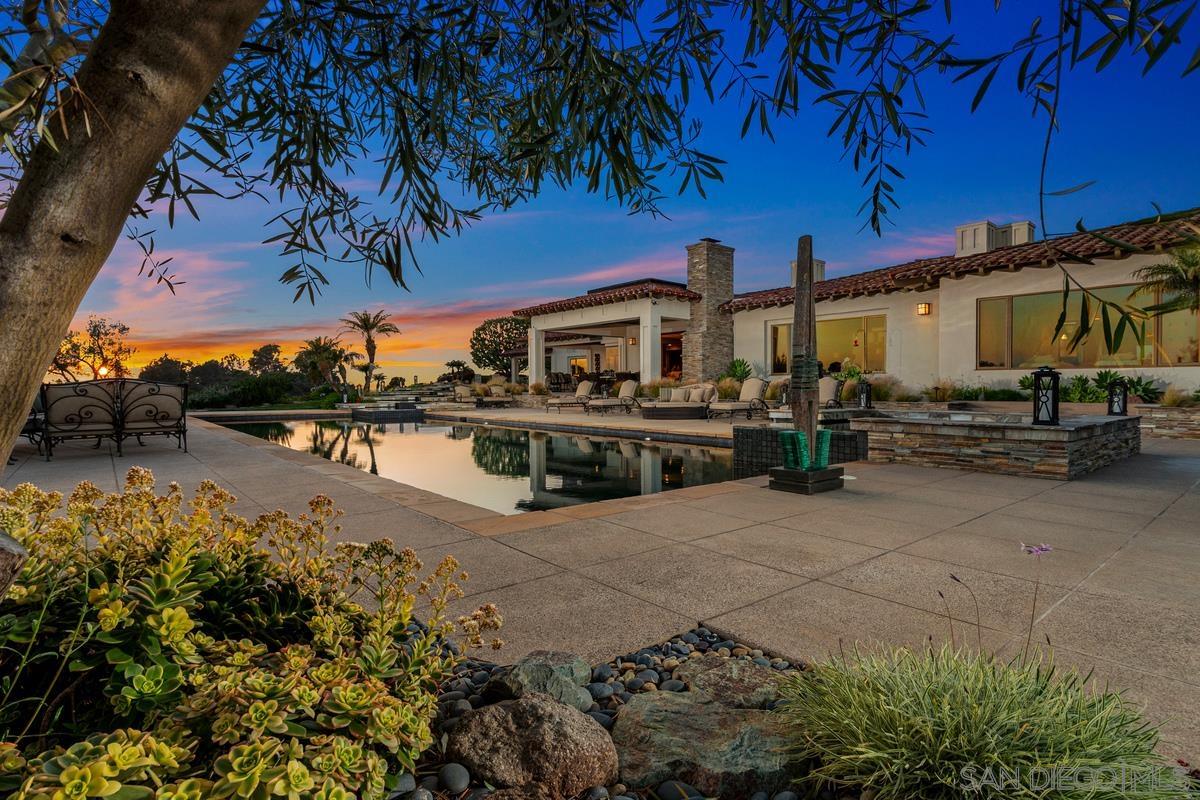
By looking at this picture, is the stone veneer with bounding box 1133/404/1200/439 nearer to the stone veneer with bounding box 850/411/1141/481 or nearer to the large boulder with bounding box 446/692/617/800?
the stone veneer with bounding box 850/411/1141/481

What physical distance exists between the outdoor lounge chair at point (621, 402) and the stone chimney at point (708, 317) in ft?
7.85

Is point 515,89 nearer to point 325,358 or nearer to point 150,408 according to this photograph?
point 150,408

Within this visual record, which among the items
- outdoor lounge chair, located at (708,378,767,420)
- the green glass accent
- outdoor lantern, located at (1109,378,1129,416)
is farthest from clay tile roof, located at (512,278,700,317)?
the green glass accent

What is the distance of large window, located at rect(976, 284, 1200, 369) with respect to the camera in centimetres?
1222

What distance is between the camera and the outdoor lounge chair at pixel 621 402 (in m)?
17.6

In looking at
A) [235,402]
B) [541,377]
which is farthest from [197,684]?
[235,402]

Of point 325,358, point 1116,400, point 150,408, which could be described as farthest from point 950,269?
point 325,358

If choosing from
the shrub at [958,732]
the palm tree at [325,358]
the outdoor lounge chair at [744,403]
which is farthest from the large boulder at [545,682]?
the palm tree at [325,358]

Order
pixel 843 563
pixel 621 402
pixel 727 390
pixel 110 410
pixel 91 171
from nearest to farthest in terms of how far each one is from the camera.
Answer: pixel 91 171
pixel 843 563
pixel 110 410
pixel 727 390
pixel 621 402

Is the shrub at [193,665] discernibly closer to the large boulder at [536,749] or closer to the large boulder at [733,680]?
the large boulder at [536,749]

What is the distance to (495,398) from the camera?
77.6ft

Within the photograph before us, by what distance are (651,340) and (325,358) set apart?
2143 cm

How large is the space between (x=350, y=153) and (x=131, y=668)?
2475mm

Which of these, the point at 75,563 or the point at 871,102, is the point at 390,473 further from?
the point at 871,102
